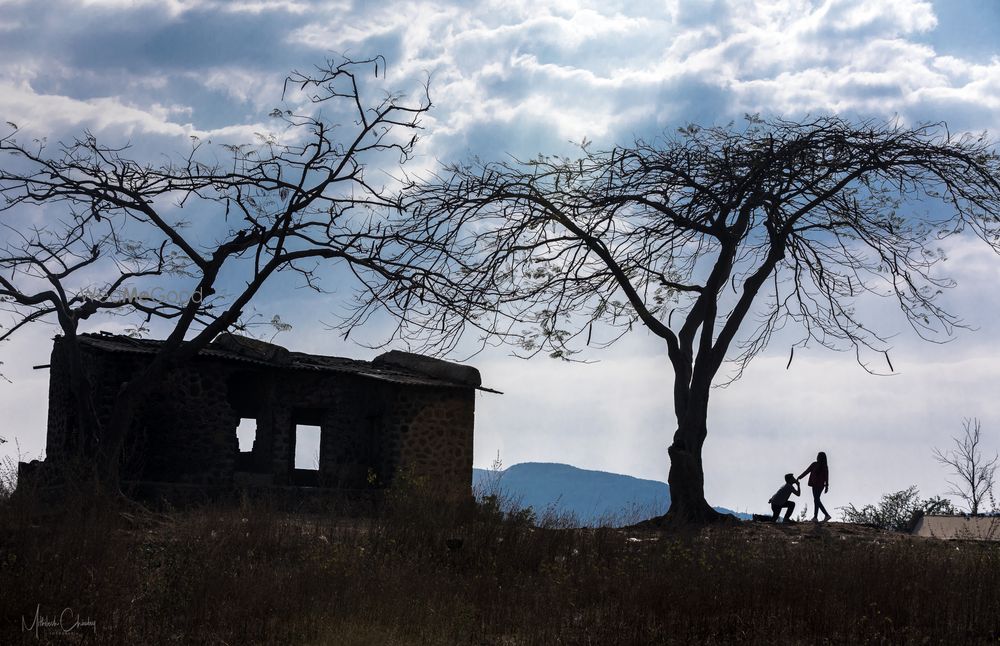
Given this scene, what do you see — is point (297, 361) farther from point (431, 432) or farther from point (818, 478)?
point (818, 478)

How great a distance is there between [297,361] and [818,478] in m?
11.1

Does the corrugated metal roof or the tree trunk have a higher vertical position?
the corrugated metal roof

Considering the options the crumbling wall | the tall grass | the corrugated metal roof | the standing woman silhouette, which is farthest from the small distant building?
the corrugated metal roof

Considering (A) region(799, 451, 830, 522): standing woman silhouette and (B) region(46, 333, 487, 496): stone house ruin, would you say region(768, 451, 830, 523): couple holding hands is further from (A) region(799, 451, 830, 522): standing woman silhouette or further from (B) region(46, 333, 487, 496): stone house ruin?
(B) region(46, 333, 487, 496): stone house ruin

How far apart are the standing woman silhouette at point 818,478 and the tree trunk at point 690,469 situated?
1931 mm


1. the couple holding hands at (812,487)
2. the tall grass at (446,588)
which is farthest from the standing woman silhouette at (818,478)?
the tall grass at (446,588)

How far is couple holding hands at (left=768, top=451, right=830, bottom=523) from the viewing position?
58.1 feet

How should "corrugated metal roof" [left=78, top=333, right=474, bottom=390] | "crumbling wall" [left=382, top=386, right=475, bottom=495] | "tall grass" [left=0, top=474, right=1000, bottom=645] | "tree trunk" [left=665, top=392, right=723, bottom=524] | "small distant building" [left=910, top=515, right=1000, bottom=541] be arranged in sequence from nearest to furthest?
"tall grass" [left=0, top=474, right=1000, bottom=645]
"tree trunk" [left=665, top=392, right=723, bottom=524]
"small distant building" [left=910, top=515, right=1000, bottom=541]
"corrugated metal roof" [left=78, top=333, right=474, bottom=390]
"crumbling wall" [left=382, top=386, right=475, bottom=495]

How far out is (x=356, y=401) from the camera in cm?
2208

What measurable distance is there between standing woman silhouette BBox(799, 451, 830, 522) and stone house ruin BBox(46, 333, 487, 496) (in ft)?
21.6

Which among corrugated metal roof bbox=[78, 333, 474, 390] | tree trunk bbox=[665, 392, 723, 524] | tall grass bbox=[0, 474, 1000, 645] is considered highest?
corrugated metal roof bbox=[78, 333, 474, 390]

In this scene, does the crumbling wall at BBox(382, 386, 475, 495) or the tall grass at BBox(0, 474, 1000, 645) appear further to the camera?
the crumbling wall at BBox(382, 386, 475, 495)

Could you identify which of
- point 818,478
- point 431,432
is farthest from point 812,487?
point 431,432

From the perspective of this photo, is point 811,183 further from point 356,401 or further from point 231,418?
point 231,418
